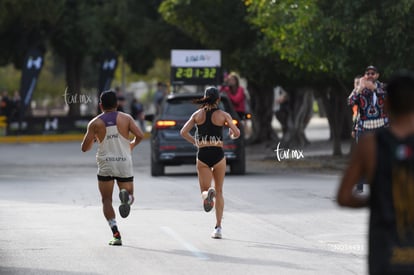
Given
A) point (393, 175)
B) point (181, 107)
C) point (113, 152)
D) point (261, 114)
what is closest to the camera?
point (393, 175)

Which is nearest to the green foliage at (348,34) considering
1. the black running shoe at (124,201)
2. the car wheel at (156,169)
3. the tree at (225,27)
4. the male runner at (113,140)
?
the car wheel at (156,169)

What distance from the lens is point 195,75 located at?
33.1m

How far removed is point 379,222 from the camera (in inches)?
225

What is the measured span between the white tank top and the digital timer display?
2070 cm

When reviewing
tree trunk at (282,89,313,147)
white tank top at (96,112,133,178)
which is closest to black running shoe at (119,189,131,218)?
white tank top at (96,112,133,178)

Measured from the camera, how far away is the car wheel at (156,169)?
78.1 feet

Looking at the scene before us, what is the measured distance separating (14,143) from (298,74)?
56.8 ft

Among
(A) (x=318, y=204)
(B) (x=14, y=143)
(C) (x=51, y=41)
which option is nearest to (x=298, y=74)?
(A) (x=318, y=204)

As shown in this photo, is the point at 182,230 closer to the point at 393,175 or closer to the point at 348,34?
the point at 393,175

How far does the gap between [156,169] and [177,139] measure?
929 millimetres

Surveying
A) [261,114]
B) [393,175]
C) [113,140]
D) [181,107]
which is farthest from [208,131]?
[261,114]

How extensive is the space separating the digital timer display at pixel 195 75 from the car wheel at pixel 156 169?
30.1 feet

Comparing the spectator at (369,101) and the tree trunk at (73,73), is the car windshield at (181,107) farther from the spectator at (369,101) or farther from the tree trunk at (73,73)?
the tree trunk at (73,73)

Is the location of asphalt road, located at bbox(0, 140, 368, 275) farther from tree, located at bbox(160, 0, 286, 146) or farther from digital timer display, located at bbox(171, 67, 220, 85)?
digital timer display, located at bbox(171, 67, 220, 85)
